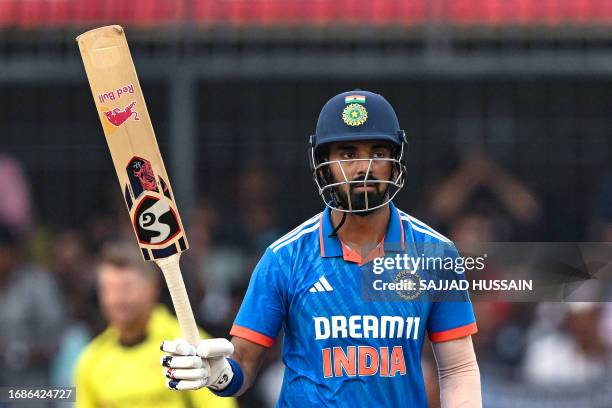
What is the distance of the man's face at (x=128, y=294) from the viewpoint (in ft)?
21.7

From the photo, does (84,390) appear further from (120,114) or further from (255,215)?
(255,215)

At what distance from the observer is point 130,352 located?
263 inches

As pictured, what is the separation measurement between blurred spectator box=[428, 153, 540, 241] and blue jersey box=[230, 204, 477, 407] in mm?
3908

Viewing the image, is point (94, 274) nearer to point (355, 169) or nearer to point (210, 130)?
point (210, 130)

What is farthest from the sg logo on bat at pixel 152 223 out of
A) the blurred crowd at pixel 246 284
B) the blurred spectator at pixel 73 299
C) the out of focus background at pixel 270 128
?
the out of focus background at pixel 270 128

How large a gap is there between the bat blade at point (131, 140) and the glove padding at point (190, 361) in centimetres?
41

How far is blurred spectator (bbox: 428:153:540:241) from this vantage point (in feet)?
28.3

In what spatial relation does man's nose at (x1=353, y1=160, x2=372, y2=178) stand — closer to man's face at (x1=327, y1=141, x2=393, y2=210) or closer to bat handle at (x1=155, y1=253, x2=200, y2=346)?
man's face at (x1=327, y1=141, x2=393, y2=210)

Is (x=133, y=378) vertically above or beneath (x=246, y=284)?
above

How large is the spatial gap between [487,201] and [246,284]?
167 cm

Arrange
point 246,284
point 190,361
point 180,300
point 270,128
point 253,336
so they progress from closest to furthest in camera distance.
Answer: point 190,361 → point 180,300 → point 253,336 → point 246,284 → point 270,128

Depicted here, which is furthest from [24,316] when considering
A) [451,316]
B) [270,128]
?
[451,316]

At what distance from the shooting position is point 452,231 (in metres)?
8.49

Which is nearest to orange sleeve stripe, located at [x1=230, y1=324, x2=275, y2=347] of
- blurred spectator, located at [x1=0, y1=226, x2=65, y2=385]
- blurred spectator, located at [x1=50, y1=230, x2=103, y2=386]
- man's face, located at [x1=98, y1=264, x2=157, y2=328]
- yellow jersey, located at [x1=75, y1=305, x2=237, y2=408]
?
yellow jersey, located at [x1=75, y1=305, x2=237, y2=408]
